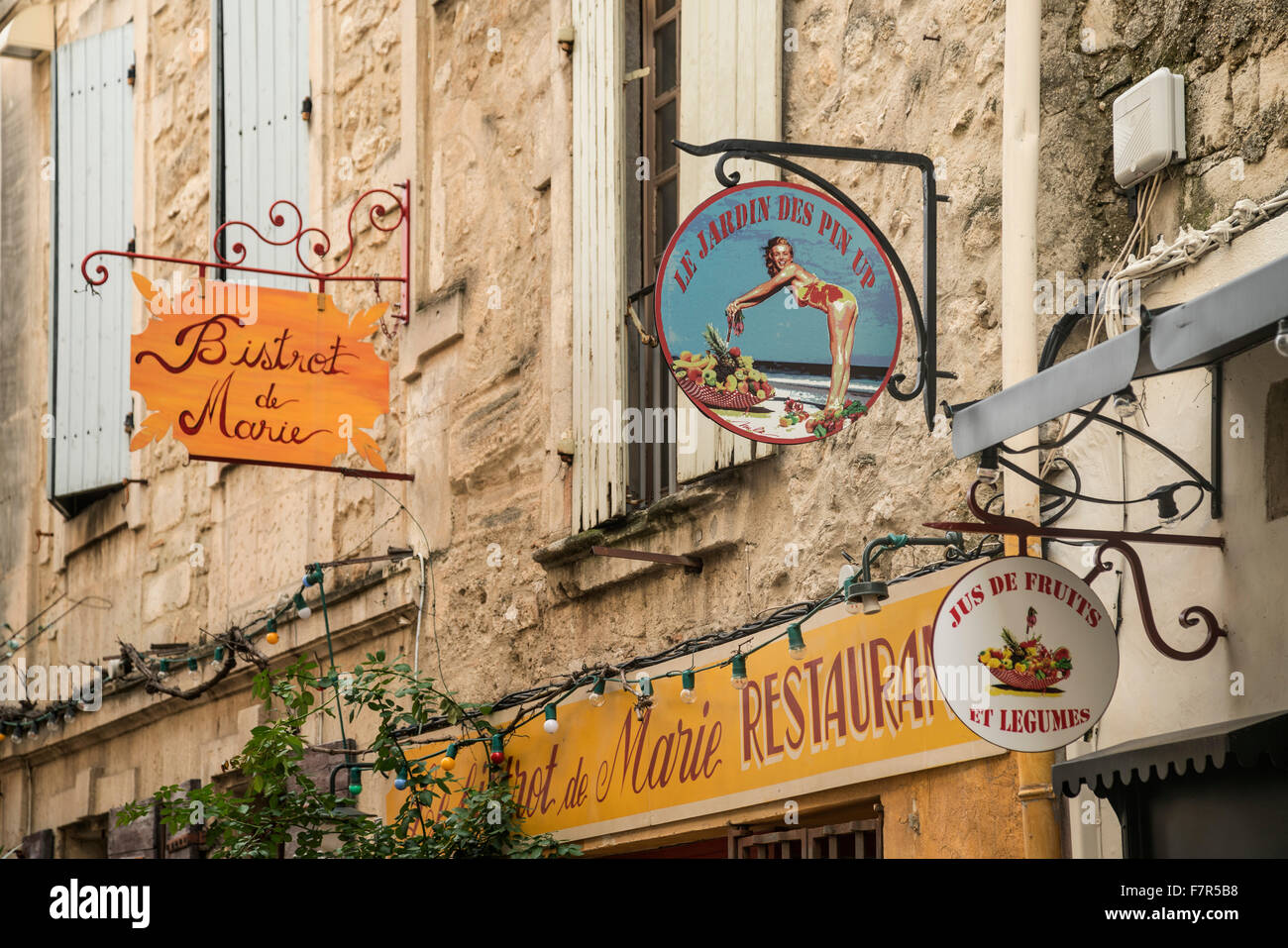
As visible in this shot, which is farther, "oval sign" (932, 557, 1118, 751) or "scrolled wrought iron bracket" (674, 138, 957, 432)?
"scrolled wrought iron bracket" (674, 138, 957, 432)

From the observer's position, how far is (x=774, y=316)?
5.28m

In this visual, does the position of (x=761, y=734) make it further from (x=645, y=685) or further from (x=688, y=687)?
(x=645, y=685)

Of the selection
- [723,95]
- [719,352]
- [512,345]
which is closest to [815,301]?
[719,352]

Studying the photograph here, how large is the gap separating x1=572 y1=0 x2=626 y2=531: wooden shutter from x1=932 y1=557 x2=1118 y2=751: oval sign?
2879mm

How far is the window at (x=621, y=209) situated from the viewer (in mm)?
7645

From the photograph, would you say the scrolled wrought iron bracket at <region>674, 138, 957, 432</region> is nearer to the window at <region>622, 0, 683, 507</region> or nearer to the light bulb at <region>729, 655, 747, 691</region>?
the light bulb at <region>729, 655, 747, 691</region>

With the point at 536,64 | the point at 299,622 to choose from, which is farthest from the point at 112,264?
the point at 536,64

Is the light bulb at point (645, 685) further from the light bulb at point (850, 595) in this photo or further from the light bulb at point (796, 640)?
the light bulb at point (850, 595)

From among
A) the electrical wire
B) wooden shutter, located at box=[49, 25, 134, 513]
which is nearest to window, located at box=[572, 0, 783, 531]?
the electrical wire

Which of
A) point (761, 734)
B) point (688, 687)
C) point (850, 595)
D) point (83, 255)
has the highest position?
point (83, 255)

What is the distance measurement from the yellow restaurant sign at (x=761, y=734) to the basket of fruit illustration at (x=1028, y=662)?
1.96 feet

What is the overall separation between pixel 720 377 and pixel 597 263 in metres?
2.78

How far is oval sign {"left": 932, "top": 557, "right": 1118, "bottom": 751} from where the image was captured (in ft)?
16.1

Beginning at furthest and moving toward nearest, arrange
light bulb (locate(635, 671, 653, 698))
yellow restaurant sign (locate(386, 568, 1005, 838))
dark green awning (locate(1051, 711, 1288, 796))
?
1. light bulb (locate(635, 671, 653, 698))
2. yellow restaurant sign (locate(386, 568, 1005, 838))
3. dark green awning (locate(1051, 711, 1288, 796))
